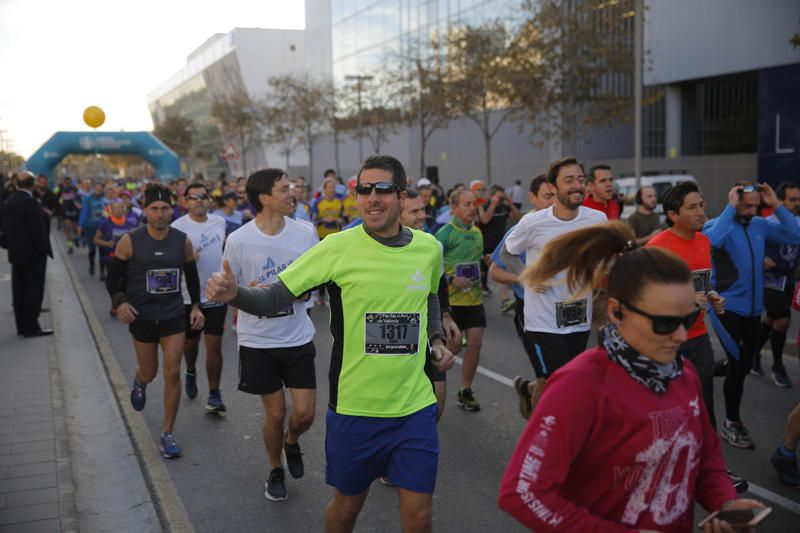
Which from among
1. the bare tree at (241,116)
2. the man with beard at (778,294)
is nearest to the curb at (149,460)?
the man with beard at (778,294)

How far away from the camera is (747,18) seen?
29.2 metres

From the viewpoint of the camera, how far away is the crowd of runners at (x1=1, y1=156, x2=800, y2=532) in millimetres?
2092

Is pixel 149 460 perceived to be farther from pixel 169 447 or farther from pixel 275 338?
pixel 275 338

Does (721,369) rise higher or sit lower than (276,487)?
higher

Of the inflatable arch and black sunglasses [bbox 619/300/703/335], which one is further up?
the inflatable arch

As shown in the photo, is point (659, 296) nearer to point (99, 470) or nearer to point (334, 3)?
point (99, 470)

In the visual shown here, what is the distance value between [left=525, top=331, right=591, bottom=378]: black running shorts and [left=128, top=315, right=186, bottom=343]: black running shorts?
274 cm

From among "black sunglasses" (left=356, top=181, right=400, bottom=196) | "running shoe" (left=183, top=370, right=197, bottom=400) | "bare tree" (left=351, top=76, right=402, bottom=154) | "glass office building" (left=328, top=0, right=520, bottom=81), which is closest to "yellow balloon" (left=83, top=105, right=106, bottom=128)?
"glass office building" (left=328, top=0, right=520, bottom=81)

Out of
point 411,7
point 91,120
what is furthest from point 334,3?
point 91,120

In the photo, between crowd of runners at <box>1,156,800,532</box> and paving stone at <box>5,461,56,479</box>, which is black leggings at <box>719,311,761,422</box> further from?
paving stone at <box>5,461,56,479</box>

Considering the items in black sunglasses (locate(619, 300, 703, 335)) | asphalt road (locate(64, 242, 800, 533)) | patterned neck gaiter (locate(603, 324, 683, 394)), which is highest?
black sunglasses (locate(619, 300, 703, 335))

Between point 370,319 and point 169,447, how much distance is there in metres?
3.18

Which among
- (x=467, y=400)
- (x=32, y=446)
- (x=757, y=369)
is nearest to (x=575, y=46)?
(x=757, y=369)

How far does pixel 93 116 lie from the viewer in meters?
27.7
